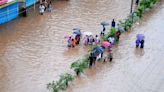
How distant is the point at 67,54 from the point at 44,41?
2650mm

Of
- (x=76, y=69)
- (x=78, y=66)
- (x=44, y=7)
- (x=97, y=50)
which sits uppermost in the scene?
(x=44, y=7)

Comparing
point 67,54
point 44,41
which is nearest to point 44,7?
point 44,41

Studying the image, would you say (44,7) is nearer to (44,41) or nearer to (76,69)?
(44,41)

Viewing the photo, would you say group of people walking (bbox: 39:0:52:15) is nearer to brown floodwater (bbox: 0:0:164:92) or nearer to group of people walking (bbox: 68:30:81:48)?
brown floodwater (bbox: 0:0:164:92)

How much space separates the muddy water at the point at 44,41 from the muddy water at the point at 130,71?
186 centimetres

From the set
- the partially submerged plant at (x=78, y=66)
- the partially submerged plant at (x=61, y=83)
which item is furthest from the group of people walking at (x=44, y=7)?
the partially submerged plant at (x=61, y=83)

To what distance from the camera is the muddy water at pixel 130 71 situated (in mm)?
21016

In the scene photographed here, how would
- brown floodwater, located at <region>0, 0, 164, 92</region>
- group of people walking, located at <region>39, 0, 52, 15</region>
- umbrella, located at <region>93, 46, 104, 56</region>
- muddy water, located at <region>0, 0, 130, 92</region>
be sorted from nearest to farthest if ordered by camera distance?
brown floodwater, located at <region>0, 0, 164, 92</region>, muddy water, located at <region>0, 0, 130, 92</region>, umbrella, located at <region>93, 46, 104, 56</region>, group of people walking, located at <region>39, 0, 52, 15</region>

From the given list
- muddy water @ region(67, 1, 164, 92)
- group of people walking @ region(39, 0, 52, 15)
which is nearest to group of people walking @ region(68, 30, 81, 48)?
muddy water @ region(67, 1, 164, 92)

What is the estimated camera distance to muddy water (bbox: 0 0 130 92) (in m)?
21.7

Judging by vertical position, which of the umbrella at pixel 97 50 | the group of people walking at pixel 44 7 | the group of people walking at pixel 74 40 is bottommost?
the umbrella at pixel 97 50

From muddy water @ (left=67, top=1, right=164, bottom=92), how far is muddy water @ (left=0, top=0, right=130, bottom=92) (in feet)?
6.10

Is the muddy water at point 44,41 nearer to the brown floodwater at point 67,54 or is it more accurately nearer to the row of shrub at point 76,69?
the brown floodwater at point 67,54

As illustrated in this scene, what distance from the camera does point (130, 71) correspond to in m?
22.9
